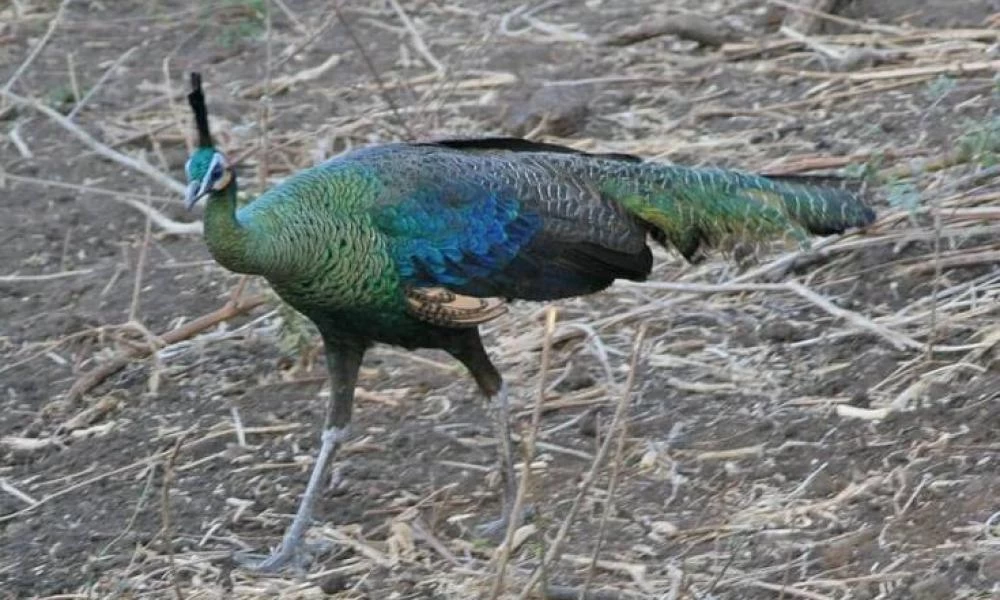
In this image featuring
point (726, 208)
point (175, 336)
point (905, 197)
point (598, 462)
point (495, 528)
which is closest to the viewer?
point (598, 462)

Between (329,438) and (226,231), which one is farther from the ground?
(226,231)

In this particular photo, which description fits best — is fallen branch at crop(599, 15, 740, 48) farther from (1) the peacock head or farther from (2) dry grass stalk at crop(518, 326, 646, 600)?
(2) dry grass stalk at crop(518, 326, 646, 600)

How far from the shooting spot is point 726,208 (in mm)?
5723

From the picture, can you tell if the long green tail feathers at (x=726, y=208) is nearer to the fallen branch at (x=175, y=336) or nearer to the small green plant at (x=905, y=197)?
the small green plant at (x=905, y=197)

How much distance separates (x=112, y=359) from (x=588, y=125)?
2.66 metres

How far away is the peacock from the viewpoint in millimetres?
5145

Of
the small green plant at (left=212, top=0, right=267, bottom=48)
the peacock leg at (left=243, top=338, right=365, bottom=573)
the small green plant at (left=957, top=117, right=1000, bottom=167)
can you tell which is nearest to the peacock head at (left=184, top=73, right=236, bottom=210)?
the peacock leg at (left=243, top=338, right=365, bottom=573)

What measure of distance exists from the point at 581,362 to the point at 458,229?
1285mm

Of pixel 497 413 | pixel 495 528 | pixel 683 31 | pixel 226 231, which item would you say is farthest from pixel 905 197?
pixel 683 31

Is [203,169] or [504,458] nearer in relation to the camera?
[203,169]

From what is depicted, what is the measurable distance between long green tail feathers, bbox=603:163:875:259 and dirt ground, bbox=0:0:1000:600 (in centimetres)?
21

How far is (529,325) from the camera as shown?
6.83 metres

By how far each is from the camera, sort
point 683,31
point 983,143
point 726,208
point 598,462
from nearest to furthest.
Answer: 1. point 598,462
2. point 726,208
3. point 983,143
4. point 683,31

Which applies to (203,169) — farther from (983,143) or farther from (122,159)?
(122,159)
